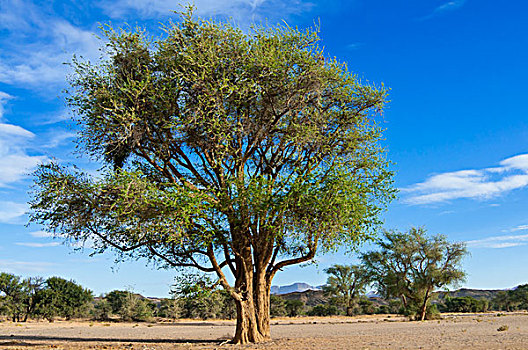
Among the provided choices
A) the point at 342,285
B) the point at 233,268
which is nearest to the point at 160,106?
the point at 233,268

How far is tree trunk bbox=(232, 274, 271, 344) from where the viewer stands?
16578mm

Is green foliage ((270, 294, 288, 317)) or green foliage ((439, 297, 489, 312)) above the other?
green foliage ((270, 294, 288, 317))

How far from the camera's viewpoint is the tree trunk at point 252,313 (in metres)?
16.6

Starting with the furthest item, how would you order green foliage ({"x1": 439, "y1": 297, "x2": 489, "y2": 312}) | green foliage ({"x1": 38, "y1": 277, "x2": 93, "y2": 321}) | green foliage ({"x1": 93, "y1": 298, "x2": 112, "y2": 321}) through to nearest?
green foliage ({"x1": 439, "y1": 297, "x2": 489, "y2": 312}) < green foliage ({"x1": 93, "y1": 298, "x2": 112, "y2": 321}) < green foliage ({"x1": 38, "y1": 277, "x2": 93, "y2": 321})

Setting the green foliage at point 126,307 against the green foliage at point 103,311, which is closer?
the green foliage at point 126,307

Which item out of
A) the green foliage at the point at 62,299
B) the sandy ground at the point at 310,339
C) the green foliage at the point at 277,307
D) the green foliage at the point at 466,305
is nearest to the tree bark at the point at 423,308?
the sandy ground at the point at 310,339

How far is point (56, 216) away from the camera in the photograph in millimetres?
15672

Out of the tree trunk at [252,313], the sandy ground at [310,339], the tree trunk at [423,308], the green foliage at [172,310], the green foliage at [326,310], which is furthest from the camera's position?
the green foliage at [326,310]

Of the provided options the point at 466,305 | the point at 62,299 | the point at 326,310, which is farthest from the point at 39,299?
the point at 466,305

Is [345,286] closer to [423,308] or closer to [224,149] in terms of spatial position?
[423,308]

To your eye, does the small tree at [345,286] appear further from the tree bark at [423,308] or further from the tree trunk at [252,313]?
the tree trunk at [252,313]

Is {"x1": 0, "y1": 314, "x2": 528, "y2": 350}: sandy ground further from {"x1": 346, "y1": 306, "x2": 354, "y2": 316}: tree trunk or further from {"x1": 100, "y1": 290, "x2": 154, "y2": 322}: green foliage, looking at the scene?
{"x1": 346, "y1": 306, "x2": 354, "y2": 316}: tree trunk

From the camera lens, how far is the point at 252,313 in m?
16.9

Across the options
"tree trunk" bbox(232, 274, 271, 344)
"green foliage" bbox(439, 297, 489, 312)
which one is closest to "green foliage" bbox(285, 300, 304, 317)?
"green foliage" bbox(439, 297, 489, 312)
